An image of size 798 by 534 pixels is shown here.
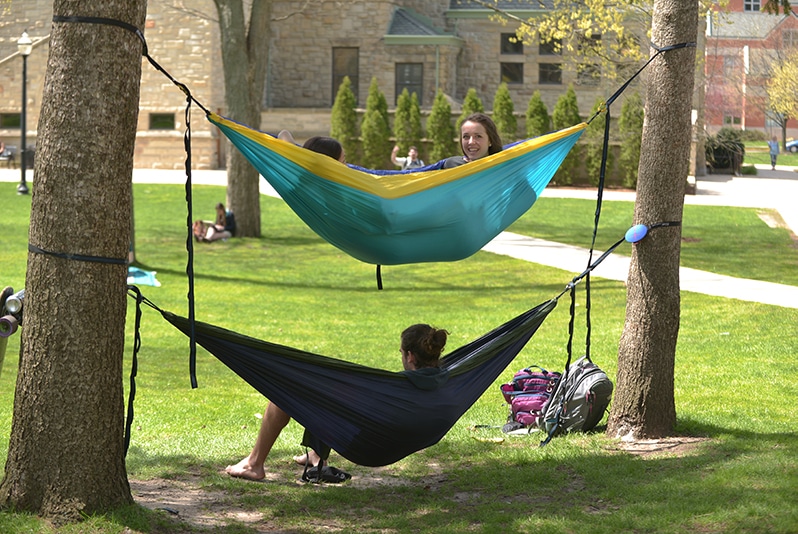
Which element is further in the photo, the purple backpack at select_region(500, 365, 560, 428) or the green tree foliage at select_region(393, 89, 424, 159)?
the green tree foliage at select_region(393, 89, 424, 159)

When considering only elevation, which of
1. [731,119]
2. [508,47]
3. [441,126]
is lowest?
Answer: [441,126]

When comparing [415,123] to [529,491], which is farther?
[415,123]

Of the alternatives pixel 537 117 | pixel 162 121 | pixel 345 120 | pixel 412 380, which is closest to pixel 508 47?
pixel 537 117

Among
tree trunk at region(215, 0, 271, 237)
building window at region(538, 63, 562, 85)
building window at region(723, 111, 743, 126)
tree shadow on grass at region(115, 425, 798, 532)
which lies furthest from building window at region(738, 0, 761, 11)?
tree shadow on grass at region(115, 425, 798, 532)

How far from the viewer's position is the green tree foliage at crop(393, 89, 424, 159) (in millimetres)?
29031

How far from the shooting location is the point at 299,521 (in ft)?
15.7

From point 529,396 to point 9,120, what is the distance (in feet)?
91.3

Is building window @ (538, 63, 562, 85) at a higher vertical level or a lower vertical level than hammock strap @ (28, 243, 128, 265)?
higher

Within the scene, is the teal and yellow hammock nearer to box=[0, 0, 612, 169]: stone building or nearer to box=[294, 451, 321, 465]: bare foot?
box=[294, 451, 321, 465]: bare foot

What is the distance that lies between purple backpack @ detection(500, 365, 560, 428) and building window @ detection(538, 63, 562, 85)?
2835 centimetres

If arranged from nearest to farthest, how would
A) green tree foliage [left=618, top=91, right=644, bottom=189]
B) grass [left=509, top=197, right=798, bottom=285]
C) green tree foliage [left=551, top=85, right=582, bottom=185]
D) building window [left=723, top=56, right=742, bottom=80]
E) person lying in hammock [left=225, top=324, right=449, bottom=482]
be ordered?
person lying in hammock [left=225, top=324, right=449, bottom=482]
grass [left=509, top=197, right=798, bottom=285]
green tree foliage [left=618, top=91, right=644, bottom=189]
green tree foliage [left=551, top=85, right=582, bottom=185]
building window [left=723, top=56, right=742, bottom=80]

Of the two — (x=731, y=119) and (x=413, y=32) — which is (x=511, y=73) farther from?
(x=731, y=119)

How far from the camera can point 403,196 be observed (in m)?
5.42

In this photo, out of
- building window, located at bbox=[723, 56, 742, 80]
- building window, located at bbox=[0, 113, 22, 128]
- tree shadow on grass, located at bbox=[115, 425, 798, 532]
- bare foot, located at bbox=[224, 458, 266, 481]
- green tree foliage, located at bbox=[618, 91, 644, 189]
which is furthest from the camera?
building window, located at bbox=[723, 56, 742, 80]
